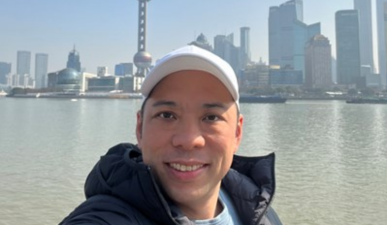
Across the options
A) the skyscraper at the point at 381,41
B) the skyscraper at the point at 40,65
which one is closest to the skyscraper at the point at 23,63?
the skyscraper at the point at 40,65

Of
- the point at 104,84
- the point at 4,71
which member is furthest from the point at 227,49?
the point at 4,71

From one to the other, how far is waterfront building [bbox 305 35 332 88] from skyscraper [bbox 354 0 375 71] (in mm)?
48961

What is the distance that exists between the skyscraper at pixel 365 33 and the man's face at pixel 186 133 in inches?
6004

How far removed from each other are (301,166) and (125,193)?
7.22m

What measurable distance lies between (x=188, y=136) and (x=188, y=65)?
202 mm

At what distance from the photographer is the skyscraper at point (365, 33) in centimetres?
14050

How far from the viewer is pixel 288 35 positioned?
5217 inches

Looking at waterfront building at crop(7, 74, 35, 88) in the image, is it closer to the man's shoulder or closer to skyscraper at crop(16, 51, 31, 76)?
skyscraper at crop(16, 51, 31, 76)

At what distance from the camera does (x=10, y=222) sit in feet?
13.8

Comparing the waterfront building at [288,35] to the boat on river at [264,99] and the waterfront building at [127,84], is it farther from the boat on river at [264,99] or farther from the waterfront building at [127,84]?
the boat on river at [264,99]

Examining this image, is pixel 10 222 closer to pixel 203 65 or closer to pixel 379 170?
pixel 203 65

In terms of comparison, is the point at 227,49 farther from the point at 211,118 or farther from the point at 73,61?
the point at 211,118

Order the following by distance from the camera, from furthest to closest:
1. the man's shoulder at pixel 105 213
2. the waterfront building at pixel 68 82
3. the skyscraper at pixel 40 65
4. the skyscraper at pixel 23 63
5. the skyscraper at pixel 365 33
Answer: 1. the skyscraper at pixel 23 63
2. the skyscraper at pixel 40 65
3. the skyscraper at pixel 365 33
4. the waterfront building at pixel 68 82
5. the man's shoulder at pixel 105 213

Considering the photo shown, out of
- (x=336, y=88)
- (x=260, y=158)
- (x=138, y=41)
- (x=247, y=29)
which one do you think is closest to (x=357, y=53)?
(x=336, y=88)
